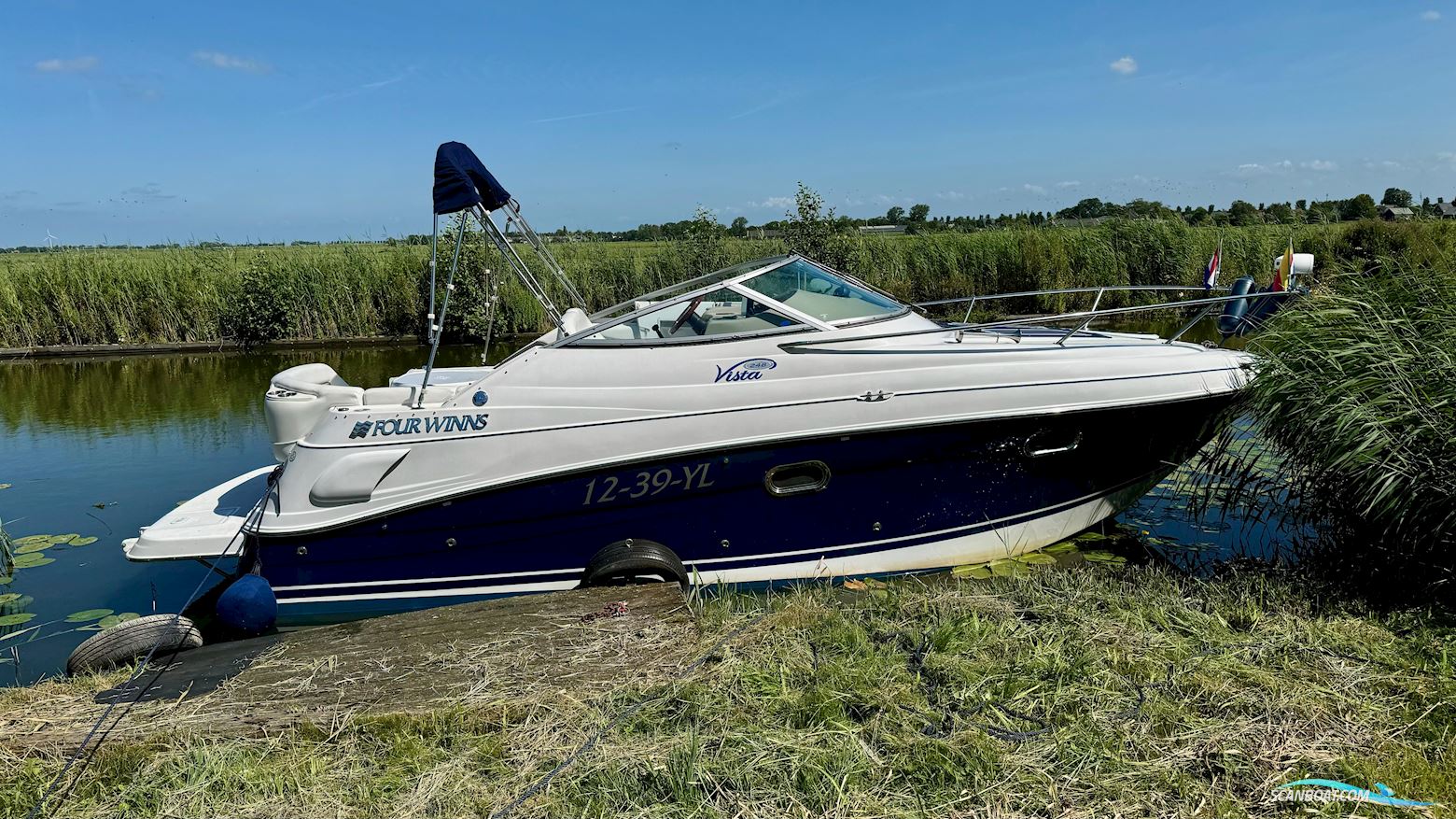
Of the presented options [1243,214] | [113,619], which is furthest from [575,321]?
[1243,214]

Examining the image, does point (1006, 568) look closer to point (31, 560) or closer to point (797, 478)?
point (797, 478)

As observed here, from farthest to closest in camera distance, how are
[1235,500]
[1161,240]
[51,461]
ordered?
[1161,240], [51,461], [1235,500]

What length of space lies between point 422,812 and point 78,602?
4.58 metres

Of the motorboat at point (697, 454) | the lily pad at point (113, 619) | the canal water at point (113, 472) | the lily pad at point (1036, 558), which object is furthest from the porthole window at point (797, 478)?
the lily pad at point (113, 619)

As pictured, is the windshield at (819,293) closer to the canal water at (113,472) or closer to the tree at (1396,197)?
the canal water at (113,472)

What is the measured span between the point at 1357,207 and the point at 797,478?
38.4 meters

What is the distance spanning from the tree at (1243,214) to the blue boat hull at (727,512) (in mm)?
23314

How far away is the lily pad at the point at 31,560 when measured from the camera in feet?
20.9

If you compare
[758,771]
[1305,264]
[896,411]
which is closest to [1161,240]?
[1305,264]

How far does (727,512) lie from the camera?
5285 millimetres

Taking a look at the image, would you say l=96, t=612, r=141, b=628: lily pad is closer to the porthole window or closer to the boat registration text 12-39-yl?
the boat registration text 12-39-yl

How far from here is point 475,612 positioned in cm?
460

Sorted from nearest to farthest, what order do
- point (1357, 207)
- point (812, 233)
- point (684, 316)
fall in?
point (684, 316) → point (812, 233) → point (1357, 207)

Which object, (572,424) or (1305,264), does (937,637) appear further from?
(1305,264)
